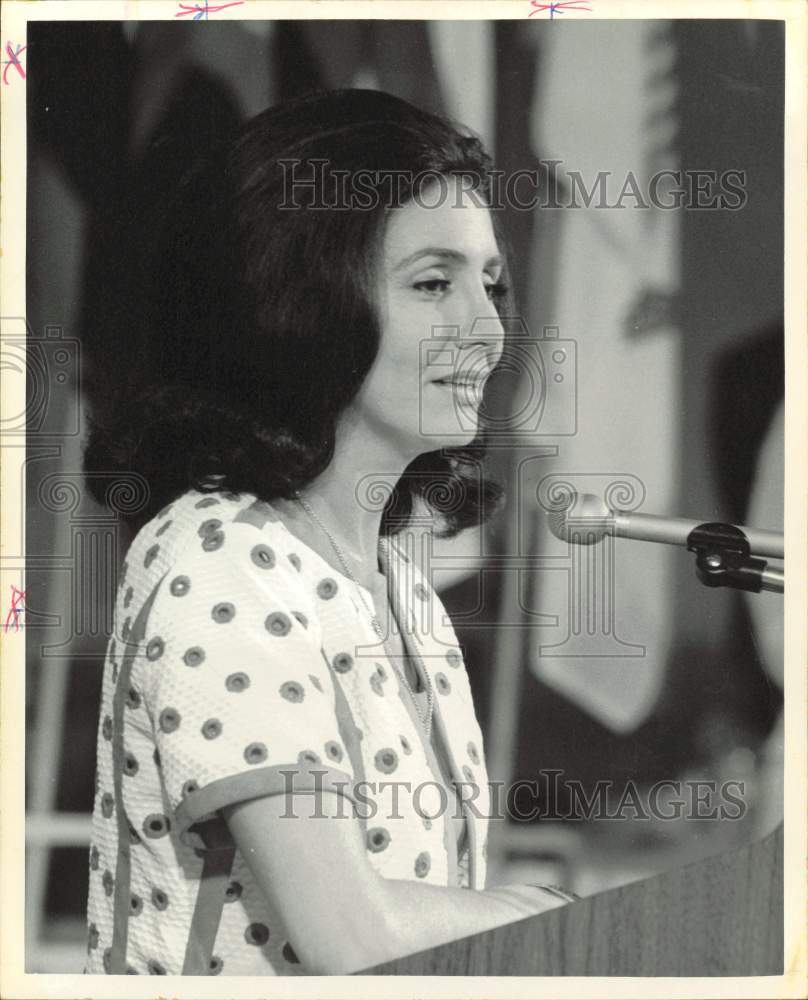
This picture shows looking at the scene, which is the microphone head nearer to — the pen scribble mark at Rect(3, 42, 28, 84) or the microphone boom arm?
the microphone boom arm

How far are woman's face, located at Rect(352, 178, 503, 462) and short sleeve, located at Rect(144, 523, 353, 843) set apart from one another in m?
0.21

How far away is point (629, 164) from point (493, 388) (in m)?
0.31

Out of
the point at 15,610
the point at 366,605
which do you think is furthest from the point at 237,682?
the point at 15,610

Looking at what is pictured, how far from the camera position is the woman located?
1347mm

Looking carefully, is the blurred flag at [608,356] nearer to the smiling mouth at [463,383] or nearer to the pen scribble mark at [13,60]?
the smiling mouth at [463,383]

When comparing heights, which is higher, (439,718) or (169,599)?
(169,599)

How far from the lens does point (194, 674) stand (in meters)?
1.36

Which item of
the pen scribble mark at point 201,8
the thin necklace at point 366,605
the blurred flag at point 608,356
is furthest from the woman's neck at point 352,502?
the pen scribble mark at point 201,8

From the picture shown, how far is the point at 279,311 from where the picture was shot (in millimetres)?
1445

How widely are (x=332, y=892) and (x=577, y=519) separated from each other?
51 centimetres

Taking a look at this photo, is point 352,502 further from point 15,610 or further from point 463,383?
point 15,610

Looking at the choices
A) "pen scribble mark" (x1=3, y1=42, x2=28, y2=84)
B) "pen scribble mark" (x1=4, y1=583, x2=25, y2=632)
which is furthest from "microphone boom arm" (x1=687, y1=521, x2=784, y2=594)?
"pen scribble mark" (x1=3, y1=42, x2=28, y2=84)

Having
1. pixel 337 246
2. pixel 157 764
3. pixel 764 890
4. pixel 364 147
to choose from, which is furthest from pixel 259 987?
pixel 364 147

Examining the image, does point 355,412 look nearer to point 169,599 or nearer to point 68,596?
point 169,599
